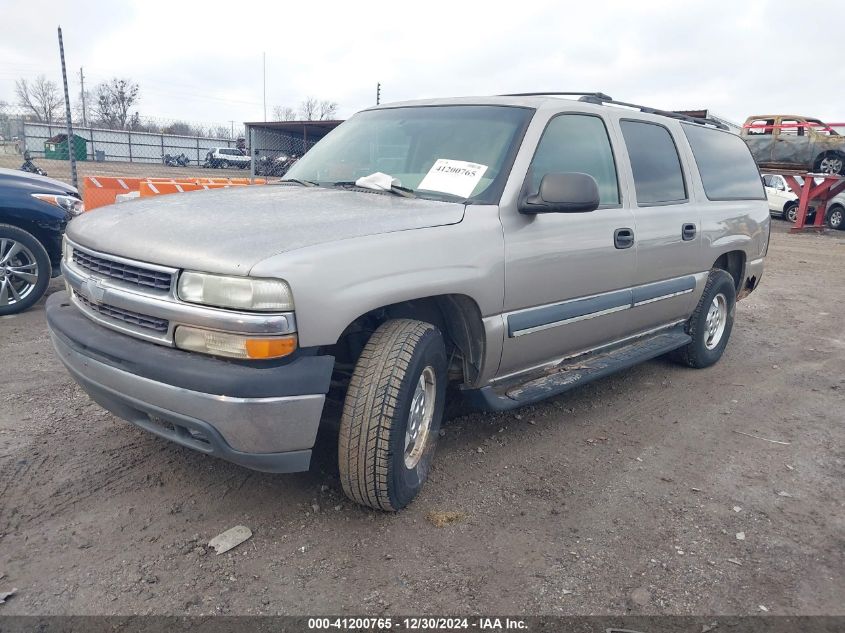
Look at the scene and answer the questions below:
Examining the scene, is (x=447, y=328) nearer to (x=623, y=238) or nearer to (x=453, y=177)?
(x=453, y=177)

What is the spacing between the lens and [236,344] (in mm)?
2344

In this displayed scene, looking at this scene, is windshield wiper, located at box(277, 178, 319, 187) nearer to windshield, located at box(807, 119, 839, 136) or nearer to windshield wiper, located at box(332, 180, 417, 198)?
windshield wiper, located at box(332, 180, 417, 198)

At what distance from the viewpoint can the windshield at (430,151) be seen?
3.29 metres

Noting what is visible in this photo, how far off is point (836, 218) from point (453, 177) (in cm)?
1913

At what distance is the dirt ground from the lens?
240cm

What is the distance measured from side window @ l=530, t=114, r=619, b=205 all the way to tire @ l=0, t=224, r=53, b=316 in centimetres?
447

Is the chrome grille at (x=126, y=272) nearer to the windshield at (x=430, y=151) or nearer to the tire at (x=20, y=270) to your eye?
the windshield at (x=430, y=151)

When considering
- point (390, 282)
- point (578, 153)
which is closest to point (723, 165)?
point (578, 153)

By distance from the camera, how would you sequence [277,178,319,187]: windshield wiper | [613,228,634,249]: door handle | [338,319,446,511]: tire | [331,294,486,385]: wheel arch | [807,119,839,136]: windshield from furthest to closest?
[807,119,839,136]: windshield < [613,228,634,249]: door handle < [277,178,319,187]: windshield wiper < [331,294,486,385]: wheel arch < [338,319,446,511]: tire

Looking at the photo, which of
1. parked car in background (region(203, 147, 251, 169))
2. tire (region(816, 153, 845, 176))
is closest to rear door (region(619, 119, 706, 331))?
tire (region(816, 153, 845, 176))

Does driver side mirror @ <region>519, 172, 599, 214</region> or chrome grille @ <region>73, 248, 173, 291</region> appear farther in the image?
driver side mirror @ <region>519, 172, 599, 214</region>

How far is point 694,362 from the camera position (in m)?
5.29

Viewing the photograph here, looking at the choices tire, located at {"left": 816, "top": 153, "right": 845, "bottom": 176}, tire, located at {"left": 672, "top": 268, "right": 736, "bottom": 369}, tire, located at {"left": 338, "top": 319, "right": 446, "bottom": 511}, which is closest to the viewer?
tire, located at {"left": 338, "top": 319, "right": 446, "bottom": 511}

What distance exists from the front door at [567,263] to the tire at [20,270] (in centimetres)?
441
